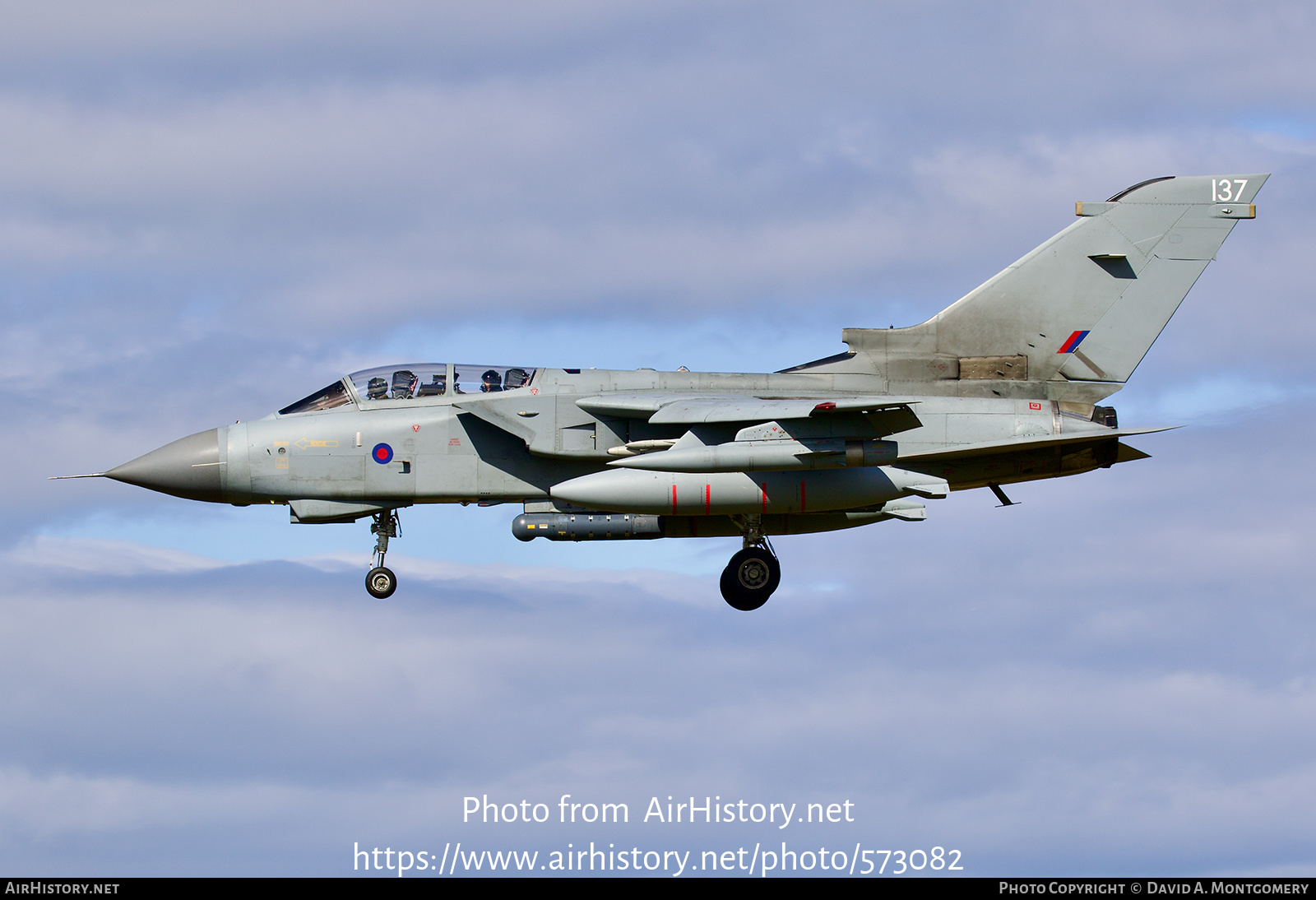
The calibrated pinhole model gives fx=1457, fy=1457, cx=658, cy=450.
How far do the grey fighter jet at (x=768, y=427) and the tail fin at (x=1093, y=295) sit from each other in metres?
0.03

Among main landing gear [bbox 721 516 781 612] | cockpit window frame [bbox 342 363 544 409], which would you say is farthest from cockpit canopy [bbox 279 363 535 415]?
main landing gear [bbox 721 516 781 612]

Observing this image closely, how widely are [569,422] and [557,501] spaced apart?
1.16m

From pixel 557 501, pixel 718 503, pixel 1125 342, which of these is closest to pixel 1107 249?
pixel 1125 342

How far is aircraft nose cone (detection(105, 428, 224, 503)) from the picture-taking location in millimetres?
20703

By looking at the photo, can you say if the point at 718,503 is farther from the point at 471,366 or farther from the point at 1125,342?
the point at 1125,342

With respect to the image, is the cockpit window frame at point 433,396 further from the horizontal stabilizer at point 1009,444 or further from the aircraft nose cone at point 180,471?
the horizontal stabilizer at point 1009,444

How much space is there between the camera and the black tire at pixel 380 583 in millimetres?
A: 21016

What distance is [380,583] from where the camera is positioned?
21062 millimetres

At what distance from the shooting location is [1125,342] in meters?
22.1

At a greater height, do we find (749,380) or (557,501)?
(749,380)

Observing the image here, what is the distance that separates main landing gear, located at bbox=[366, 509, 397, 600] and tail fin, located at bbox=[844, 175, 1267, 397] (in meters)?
7.39

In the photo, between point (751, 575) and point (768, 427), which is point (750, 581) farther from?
point (768, 427)

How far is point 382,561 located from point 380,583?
0.40m

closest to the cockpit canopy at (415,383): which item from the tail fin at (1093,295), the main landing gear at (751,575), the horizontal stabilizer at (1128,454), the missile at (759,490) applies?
the missile at (759,490)
